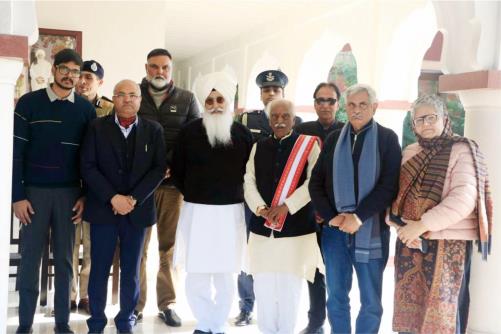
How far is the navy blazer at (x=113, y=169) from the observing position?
418cm

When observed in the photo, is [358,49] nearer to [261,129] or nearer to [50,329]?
[261,129]

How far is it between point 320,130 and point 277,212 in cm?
82

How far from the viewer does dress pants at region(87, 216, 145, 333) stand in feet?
14.1

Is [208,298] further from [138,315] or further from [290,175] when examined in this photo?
[290,175]

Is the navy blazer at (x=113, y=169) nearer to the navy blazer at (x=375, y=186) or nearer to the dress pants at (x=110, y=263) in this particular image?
the dress pants at (x=110, y=263)

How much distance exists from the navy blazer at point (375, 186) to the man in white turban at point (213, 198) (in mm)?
642

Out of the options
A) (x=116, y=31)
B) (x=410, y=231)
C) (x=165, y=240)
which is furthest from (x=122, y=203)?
(x=116, y=31)

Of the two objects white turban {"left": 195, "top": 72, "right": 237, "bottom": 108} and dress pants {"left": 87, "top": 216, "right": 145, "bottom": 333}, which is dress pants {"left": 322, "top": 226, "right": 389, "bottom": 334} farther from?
dress pants {"left": 87, "top": 216, "right": 145, "bottom": 333}

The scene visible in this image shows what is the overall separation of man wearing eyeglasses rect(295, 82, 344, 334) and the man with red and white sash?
1.14 feet

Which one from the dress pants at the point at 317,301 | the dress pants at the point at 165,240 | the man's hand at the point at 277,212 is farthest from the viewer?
the dress pants at the point at 165,240

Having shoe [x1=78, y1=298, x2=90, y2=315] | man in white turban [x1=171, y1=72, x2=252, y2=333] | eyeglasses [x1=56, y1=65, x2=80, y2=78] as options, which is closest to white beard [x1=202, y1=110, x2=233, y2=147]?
man in white turban [x1=171, y1=72, x2=252, y2=333]

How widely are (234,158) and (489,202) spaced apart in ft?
5.44

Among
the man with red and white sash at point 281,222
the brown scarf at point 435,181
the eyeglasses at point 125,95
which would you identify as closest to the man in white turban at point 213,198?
the man with red and white sash at point 281,222

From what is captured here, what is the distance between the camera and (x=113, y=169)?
4.26m
